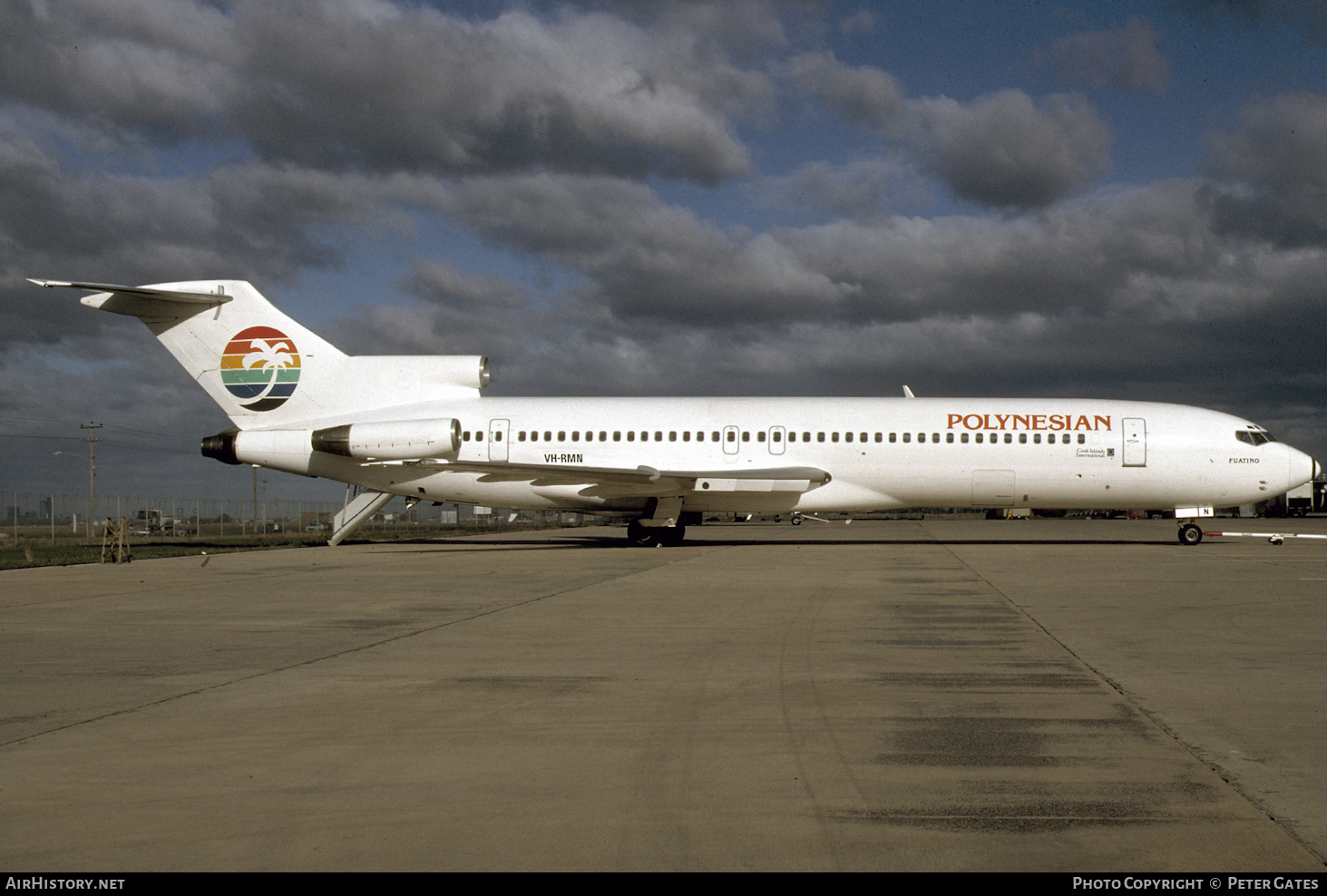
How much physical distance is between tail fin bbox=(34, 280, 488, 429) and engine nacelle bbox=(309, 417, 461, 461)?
193 cm

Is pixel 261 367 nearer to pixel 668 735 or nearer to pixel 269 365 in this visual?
pixel 269 365

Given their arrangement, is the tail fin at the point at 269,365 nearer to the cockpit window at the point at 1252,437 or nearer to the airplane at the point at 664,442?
the airplane at the point at 664,442

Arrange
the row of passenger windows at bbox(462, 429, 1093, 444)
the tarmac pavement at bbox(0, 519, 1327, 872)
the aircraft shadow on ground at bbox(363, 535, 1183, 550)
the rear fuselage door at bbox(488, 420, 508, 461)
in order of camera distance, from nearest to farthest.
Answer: the tarmac pavement at bbox(0, 519, 1327, 872), the row of passenger windows at bbox(462, 429, 1093, 444), the rear fuselage door at bbox(488, 420, 508, 461), the aircraft shadow on ground at bbox(363, 535, 1183, 550)

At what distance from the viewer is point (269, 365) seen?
2806cm

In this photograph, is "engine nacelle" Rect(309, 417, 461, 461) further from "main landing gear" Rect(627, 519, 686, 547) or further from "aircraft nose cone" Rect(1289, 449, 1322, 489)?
"aircraft nose cone" Rect(1289, 449, 1322, 489)

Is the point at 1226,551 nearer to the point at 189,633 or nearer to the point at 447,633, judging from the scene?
the point at 447,633

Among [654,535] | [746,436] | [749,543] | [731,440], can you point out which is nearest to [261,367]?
[654,535]

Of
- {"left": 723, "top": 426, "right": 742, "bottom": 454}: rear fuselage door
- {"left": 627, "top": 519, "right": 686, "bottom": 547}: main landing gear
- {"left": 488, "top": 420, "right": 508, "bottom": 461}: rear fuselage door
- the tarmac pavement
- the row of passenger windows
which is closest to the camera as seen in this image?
the tarmac pavement

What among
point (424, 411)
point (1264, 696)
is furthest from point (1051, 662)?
point (424, 411)

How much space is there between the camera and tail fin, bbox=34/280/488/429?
27.7 m

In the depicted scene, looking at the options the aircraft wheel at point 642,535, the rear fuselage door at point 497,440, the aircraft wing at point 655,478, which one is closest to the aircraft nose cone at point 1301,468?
the aircraft wing at point 655,478

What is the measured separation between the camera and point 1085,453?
26.1 metres

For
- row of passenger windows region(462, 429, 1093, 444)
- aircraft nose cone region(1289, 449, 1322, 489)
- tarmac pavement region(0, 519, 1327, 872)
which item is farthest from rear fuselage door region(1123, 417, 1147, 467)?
tarmac pavement region(0, 519, 1327, 872)
